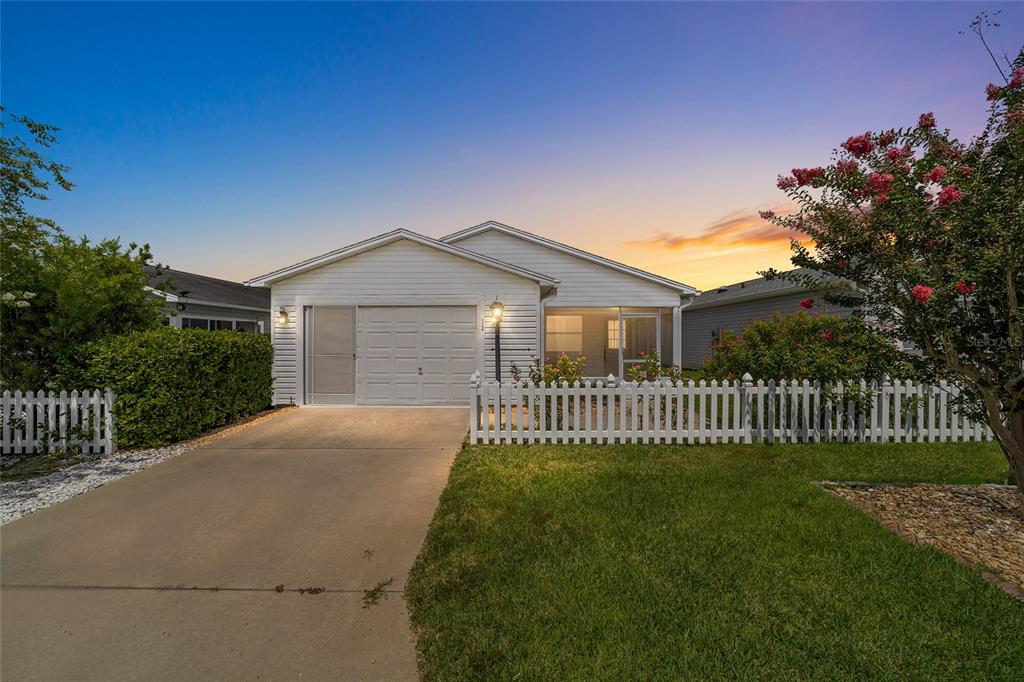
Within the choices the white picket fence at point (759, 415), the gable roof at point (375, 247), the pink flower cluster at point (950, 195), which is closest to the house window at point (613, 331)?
the gable roof at point (375, 247)

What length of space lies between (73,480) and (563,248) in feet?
43.4

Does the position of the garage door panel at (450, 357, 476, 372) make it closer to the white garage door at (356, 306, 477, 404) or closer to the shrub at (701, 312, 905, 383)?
the white garage door at (356, 306, 477, 404)

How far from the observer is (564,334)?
17391 millimetres

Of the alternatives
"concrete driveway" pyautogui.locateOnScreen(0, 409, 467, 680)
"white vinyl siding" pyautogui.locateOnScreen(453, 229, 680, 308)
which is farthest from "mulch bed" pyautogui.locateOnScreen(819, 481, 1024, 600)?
"white vinyl siding" pyautogui.locateOnScreen(453, 229, 680, 308)

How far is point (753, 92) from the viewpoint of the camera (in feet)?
31.4

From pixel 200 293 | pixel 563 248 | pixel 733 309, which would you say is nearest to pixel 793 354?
pixel 563 248

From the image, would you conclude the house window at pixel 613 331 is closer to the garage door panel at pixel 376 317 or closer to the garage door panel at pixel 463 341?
the garage door panel at pixel 463 341

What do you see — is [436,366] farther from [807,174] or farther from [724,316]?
[724,316]

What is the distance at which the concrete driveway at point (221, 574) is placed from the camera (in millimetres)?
2281

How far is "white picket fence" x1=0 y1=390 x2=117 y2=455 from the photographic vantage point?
6.36 metres

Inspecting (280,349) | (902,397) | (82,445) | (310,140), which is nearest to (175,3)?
(310,140)

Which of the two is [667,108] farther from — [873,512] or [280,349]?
[280,349]

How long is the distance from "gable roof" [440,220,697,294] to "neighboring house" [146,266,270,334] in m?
8.10

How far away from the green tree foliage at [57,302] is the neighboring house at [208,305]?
440cm
